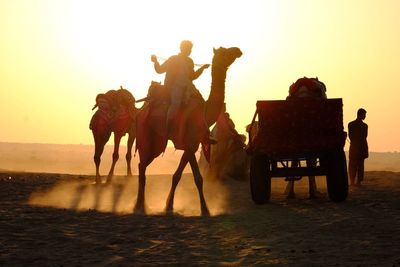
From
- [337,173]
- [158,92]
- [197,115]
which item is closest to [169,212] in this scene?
[197,115]

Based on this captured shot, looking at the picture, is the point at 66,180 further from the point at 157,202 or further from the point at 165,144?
the point at 165,144

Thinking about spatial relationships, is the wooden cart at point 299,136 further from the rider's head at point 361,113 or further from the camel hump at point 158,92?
the rider's head at point 361,113

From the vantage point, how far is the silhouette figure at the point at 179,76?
38.1 ft

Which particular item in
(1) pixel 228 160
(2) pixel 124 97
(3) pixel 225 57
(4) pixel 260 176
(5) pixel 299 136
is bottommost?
(4) pixel 260 176

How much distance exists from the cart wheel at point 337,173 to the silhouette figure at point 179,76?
9.67 ft

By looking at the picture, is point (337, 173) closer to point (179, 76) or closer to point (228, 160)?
point (179, 76)

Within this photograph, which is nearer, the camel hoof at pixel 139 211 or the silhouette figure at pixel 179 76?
the camel hoof at pixel 139 211

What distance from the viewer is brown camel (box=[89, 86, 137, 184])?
18.8m

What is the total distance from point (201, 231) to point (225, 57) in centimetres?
377

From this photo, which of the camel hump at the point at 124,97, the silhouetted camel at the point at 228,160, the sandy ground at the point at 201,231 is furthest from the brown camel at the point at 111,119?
the sandy ground at the point at 201,231

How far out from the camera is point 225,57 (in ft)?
37.9

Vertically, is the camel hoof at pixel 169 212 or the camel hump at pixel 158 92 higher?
the camel hump at pixel 158 92

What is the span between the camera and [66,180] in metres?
19.2

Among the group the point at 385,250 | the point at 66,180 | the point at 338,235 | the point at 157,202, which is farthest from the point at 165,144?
the point at 66,180
